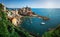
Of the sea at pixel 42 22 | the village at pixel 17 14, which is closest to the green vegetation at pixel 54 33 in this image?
the sea at pixel 42 22

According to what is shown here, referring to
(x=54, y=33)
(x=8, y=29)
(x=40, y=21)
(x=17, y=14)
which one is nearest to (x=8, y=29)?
(x=8, y=29)

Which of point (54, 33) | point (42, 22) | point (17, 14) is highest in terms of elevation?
point (17, 14)

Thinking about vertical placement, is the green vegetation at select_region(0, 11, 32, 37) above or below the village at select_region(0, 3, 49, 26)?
below

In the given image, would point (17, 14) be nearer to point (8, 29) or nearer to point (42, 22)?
point (8, 29)

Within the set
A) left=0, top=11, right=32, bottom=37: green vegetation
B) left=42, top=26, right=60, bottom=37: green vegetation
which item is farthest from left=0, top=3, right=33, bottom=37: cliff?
left=42, top=26, right=60, bottom=37: green vegetation

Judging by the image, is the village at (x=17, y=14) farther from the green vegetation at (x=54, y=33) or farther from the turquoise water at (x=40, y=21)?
the green vegetation at (x=54, y=33)

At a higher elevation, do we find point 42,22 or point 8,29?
point 42,22

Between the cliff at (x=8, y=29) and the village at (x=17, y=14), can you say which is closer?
the cliff at (x=8, y=29)

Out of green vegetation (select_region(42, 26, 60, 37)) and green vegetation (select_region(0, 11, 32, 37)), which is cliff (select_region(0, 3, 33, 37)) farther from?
green vegetation (select_region(42, 26, 60, 37))
